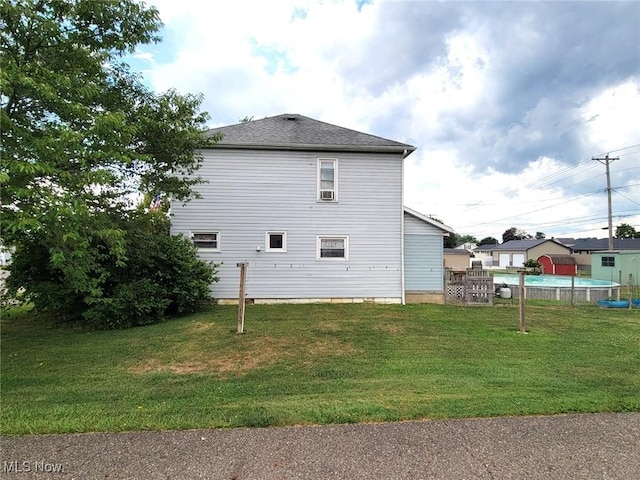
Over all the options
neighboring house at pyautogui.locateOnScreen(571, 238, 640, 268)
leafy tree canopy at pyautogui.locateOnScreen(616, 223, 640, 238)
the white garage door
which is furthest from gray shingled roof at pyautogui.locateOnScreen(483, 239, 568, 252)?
leafy tree canopy at pyautogui.locateOnScreen(616, 223, 640, 238)

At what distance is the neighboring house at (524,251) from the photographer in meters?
43.5

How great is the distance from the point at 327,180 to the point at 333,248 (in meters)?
2.27

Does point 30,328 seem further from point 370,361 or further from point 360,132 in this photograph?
point 360,132

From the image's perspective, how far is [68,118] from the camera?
4414 millimetres

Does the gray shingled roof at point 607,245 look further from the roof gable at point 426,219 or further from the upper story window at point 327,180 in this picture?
the upper story window at point 327,180

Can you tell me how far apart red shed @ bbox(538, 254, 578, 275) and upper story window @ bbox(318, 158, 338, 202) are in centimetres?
3526

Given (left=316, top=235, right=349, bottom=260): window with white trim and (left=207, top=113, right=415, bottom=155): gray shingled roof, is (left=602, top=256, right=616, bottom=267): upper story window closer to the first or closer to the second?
(left=207, top=113, right=415, bottom=155): gray shingled roof

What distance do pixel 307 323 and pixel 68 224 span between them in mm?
5345

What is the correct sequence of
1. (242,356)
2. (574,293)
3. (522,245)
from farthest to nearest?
1. (522,245)
2. (574,293)
3. (242,356)

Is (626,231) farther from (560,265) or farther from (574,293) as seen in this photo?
(574,293)

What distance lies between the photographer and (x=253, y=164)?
10.8 m

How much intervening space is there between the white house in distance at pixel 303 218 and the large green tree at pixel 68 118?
13.6 ft

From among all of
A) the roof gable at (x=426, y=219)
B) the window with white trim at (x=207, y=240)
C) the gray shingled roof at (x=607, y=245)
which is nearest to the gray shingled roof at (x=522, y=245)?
the gray shingled roof at (x=607, y=245)

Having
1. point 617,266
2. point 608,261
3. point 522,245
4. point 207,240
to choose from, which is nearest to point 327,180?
point 207,240
